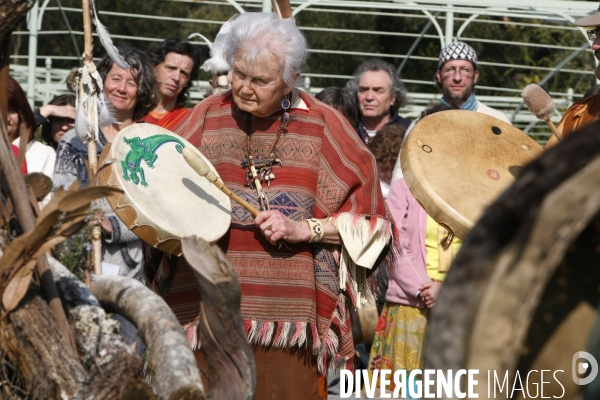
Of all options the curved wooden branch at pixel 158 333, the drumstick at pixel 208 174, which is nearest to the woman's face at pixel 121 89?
the drumstick at pixel 208 174

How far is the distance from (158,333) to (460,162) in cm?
205

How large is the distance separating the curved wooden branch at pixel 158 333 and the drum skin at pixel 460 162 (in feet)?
5.14

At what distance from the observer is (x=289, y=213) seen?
4.18m

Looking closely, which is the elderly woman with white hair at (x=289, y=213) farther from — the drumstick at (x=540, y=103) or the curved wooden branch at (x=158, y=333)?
the curved wooden branch at (x=158, y=333)

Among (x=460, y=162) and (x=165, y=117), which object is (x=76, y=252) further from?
(x=165, y=117)

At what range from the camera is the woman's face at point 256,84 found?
13.5ft

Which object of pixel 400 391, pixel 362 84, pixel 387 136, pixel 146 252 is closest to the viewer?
pixel 146 252

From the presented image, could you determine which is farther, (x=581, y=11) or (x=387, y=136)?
(x=581, y=11)

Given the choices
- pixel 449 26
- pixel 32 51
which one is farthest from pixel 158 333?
pixel 449 26

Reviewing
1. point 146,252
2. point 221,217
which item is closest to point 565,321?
point 221,217

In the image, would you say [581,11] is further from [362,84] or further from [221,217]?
[221,217]

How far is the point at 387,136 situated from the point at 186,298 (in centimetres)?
273

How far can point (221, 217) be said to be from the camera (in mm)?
4043

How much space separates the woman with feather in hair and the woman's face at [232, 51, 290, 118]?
63 cm
